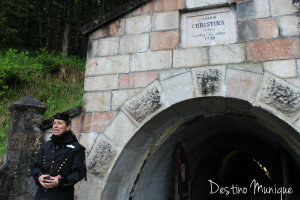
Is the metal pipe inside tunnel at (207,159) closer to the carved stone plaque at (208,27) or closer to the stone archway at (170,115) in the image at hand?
the stone archway at (170,115)

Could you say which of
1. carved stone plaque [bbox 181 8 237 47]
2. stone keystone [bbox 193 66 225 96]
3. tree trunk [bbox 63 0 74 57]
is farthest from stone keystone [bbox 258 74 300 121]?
tree trunk [bbox 63 0 74 57]

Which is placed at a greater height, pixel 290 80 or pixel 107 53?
pixel 107 53

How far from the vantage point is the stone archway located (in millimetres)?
3196

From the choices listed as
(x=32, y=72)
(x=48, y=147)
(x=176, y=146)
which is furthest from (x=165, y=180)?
(x=32, y=72)

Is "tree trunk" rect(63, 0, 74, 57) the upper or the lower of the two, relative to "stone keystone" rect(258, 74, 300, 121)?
upper

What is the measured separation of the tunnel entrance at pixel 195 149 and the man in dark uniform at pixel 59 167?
0.89m

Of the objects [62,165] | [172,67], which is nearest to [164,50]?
[172,67]

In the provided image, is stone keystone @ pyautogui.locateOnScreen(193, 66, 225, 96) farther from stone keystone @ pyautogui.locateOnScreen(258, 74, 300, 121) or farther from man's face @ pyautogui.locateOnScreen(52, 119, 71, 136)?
man's face @ pyautogui.locateOnScreen(52, 119, 71, 136)

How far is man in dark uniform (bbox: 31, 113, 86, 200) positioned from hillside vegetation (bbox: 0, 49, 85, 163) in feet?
10.1

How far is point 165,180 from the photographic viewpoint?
16.7 ft

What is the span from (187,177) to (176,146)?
755 mm

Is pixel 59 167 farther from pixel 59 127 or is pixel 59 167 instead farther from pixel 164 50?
pixel 164 50

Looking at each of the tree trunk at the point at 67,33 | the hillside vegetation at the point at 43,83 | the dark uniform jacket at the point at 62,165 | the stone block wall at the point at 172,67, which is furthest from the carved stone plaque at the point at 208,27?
the tree trunk at the point at 67,33

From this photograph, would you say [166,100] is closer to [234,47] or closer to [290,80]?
[234,47]
